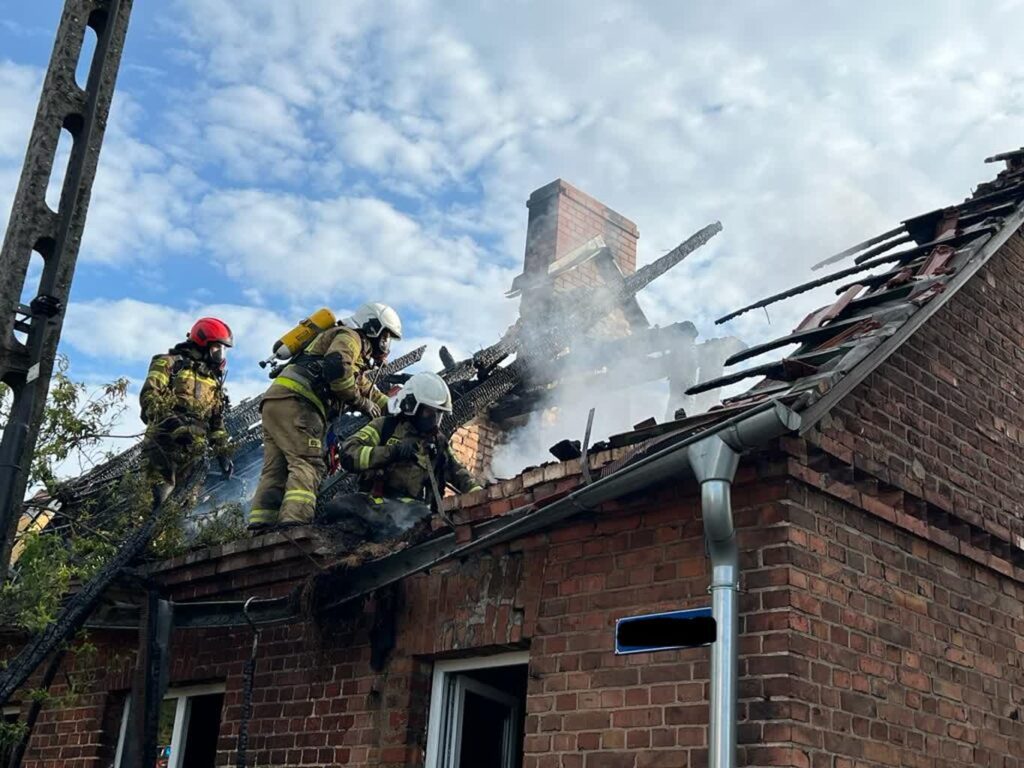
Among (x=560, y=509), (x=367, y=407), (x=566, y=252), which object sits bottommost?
(x=560, y=509)

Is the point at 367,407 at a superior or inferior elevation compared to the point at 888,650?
superior

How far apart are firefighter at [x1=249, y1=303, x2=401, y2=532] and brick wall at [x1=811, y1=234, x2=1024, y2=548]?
4.01 metres

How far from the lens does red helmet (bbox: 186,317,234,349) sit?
923cm

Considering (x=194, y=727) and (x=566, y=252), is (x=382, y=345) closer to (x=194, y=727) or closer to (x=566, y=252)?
(x=194, y=727)

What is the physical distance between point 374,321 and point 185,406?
1.71 metres

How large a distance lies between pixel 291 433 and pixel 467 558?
2.56 meters

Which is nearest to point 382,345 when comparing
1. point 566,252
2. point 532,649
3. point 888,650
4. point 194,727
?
point 194,727

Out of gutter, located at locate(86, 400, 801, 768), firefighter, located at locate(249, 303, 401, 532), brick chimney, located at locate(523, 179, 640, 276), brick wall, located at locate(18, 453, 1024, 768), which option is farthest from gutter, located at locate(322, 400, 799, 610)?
brick chimney, located at locate(523, 179, 640, 276)

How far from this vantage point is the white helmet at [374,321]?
27.7ft

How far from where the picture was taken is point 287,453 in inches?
315

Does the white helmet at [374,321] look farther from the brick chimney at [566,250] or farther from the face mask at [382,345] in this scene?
the brick chimney at [566,250]

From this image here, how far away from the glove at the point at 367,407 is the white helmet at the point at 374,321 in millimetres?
507

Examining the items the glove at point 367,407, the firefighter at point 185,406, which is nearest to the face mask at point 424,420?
the glove at point 367,407

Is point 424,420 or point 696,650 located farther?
point 424,420
